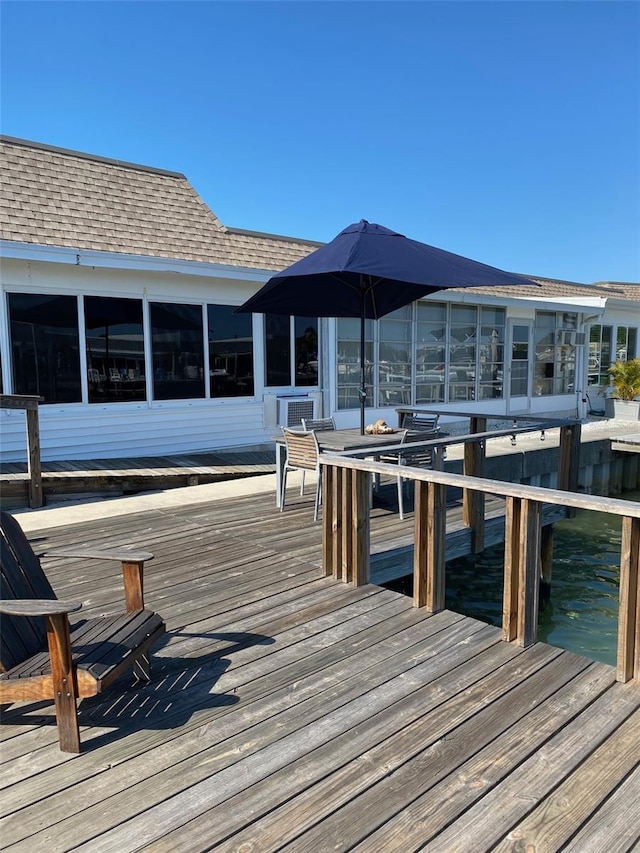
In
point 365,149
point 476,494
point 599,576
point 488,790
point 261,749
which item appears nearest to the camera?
point 488,790

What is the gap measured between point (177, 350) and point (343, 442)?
4.07 meters

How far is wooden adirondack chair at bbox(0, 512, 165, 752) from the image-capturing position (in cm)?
202

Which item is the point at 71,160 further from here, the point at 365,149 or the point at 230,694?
the point at 365,149

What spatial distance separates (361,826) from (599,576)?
586cm

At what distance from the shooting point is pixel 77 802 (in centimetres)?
185

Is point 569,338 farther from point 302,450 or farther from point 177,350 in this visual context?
point 302,450

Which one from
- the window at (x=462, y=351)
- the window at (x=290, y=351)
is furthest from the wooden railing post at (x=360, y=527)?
the window at (x=462, y=351)

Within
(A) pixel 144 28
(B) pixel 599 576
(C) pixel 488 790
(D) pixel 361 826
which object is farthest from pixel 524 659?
(A) pixel 144 28

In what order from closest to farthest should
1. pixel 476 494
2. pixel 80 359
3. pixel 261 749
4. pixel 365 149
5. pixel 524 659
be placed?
pixel 261 749
pixel 524 659
pixel 476 494
pixel 80 359
pixel 365 149

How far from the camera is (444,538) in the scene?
337 centimetres

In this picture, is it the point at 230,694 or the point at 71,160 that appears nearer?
the point at 230,694

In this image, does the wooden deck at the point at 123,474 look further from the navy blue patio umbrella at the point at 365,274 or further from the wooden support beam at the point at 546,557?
the wooden support beam at the point at 546,557

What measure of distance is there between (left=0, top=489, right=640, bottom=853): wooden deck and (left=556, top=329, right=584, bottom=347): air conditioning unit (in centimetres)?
1268

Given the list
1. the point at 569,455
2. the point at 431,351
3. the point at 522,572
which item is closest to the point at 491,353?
the point at 431,351
